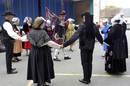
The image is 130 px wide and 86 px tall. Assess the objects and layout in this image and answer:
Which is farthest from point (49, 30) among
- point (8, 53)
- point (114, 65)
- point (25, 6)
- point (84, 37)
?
point (25, 6)

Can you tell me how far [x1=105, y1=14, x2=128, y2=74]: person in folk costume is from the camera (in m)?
10.6

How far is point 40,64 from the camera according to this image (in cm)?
909

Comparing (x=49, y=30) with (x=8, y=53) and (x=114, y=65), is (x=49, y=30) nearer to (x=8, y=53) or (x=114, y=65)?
(x=8, y=53)

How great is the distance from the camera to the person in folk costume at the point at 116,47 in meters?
10.6

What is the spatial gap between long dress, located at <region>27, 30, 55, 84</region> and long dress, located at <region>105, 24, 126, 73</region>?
7.46 feet

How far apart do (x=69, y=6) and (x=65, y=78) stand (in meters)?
21.4

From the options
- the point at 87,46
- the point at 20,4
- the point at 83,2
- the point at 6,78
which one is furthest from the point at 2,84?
the point at 83,2

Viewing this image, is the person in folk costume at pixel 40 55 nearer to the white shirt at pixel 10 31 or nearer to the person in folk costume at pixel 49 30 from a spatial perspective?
the white shirt at pixel 10 31

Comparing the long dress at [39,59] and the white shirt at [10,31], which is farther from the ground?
the white shirt at [10,31]

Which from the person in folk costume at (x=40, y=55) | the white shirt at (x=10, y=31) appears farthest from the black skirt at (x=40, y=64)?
the white shirt at (x=10, y=31)

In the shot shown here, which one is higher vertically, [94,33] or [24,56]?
[94,33]

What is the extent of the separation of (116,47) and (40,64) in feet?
8.62

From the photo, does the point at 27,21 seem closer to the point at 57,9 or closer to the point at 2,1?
the point at 2,1

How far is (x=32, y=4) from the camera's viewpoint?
26.9m
